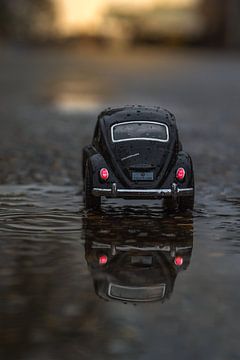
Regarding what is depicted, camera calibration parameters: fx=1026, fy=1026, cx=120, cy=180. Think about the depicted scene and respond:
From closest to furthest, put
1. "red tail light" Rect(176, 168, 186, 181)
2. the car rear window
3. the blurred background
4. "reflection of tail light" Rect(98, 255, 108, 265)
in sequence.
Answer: "reflection of tail light" Rect(98, 255, 108, 265) < "red tail light" Rect(176, 168, 186, 181) < the car rear window < the blurred background

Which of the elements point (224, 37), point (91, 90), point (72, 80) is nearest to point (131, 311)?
point (91, 90)

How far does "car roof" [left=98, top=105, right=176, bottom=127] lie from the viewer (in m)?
11.6

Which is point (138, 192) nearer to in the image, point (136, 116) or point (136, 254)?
point (136, 116)

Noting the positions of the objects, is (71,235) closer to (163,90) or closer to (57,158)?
(57,158)

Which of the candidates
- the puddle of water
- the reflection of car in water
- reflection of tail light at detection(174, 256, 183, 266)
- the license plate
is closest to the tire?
the puddle of water

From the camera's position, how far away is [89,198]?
11070 mm

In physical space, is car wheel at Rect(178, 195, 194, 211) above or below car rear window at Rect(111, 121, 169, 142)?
below

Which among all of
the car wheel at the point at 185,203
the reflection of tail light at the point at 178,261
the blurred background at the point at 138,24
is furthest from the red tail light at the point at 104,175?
the blurred background at the point at 138,24

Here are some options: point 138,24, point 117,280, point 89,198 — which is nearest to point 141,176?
point 89,198

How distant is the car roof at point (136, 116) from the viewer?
11648mm

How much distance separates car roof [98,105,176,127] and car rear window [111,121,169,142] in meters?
0.07

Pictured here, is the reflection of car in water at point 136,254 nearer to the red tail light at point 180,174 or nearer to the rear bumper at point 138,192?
the rear bumper at point 138,192

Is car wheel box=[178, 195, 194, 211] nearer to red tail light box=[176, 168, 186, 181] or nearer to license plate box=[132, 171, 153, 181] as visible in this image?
red tail light box=[176, 168, 186, 181]

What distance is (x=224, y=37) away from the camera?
123938mm
